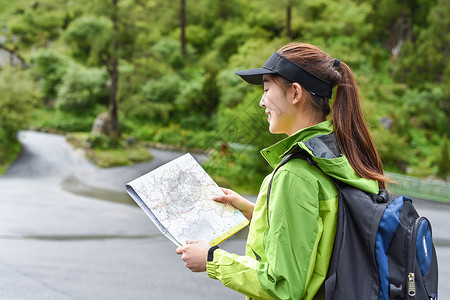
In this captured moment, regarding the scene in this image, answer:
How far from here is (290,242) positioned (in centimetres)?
104

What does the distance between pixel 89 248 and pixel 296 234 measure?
494cm

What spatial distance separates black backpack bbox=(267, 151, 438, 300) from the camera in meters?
1.05

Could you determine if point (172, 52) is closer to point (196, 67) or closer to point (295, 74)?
point (196, 67)

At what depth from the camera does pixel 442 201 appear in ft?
38.4

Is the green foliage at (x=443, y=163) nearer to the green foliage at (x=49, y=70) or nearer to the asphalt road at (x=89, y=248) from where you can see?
the asphalt road at (x=89, y=248)

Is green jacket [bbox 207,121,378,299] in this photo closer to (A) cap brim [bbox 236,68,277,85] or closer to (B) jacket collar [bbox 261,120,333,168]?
(B) jacket collar [bbox 261,120,333,168]

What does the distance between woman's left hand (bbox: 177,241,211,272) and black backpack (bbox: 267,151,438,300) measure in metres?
0.33

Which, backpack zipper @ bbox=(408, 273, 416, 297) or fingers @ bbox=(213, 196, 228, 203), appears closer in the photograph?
backpack zipper @ bbox=(408, 273, 416, 297)

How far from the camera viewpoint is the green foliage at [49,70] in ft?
63.0

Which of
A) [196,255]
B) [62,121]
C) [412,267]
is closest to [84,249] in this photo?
[196,255]

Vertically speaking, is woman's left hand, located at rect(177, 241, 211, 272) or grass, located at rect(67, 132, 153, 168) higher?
woman's left hand, located at rect(177, 241, 211, 272)

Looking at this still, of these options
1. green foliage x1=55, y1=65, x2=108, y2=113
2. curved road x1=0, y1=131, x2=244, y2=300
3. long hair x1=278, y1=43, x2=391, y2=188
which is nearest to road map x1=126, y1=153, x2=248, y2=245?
long hair x1=278, y1=43, x2=391, y2=188

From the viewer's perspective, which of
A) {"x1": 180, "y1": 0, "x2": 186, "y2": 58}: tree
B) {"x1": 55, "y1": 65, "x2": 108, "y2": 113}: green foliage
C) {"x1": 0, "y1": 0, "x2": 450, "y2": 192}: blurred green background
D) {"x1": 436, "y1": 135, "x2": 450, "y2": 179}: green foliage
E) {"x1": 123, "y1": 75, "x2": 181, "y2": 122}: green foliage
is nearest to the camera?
{"x1": 436, "y1": 135, "x2": 450, "y2": 179}: green foliage

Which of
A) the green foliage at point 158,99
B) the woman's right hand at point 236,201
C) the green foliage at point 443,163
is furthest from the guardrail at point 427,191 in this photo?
the woman's right hand at point 236,201
